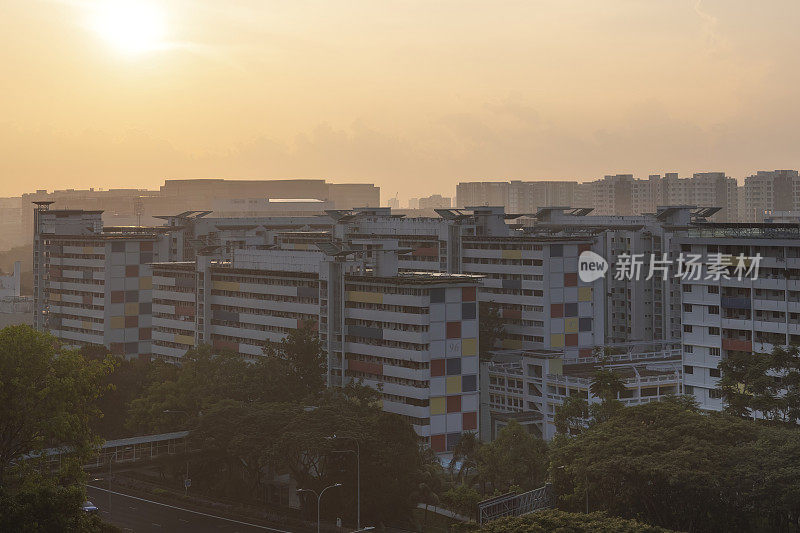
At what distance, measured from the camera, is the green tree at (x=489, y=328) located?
10694cm

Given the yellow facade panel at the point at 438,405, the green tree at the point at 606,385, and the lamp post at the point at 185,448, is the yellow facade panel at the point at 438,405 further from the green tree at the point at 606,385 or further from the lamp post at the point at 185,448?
the lamp post at the point at 185,448

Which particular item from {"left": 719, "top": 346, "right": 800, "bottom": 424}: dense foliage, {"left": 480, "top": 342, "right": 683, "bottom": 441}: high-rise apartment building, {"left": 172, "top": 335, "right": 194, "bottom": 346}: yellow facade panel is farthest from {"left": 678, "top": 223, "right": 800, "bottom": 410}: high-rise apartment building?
{"left": 172, "top": 335, "right": 194, "bottom": 346}: yellow facade panel

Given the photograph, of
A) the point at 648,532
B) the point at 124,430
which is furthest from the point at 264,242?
the point at 648,532

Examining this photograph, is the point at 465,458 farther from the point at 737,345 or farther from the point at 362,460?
the point at 737,345

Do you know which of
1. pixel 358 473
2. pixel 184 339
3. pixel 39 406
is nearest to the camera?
pixel 39 406

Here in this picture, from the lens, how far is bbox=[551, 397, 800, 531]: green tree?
60406 millimetres

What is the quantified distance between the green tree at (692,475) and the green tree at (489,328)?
131 ft

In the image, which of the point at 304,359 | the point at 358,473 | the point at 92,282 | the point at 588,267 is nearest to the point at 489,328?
the point at 588,267

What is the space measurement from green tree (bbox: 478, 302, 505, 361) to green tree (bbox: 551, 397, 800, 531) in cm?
3979

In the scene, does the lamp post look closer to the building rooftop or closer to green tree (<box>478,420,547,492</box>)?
green tree (<box>478,420,547,492</box>)

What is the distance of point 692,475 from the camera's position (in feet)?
199

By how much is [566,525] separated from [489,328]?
58.6 meters

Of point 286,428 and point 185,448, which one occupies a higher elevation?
point 286,428

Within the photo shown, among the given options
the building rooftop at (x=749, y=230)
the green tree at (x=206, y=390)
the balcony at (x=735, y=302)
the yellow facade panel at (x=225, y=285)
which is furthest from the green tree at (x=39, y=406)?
the building rooftop at (x=749, y=230)
